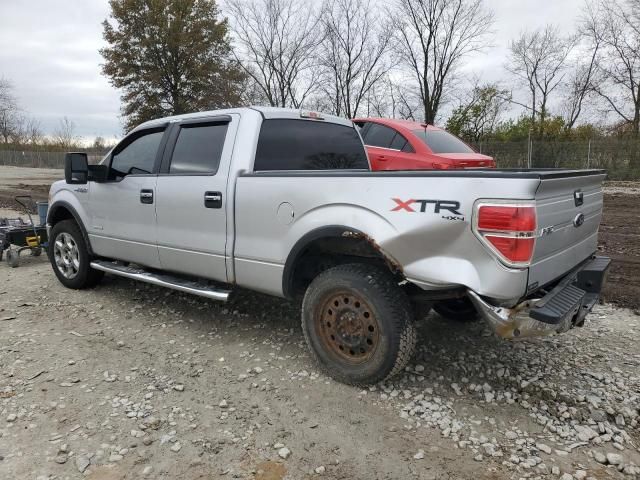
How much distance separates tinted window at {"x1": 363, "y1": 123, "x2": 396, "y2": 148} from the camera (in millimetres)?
7500

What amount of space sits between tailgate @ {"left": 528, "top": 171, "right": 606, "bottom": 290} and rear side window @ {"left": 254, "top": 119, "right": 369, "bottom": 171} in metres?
2.02

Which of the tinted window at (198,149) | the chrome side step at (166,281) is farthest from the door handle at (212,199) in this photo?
the chrome side step at (166,281)

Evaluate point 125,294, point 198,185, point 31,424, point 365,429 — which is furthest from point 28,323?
point 365,429

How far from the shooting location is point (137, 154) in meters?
4.56

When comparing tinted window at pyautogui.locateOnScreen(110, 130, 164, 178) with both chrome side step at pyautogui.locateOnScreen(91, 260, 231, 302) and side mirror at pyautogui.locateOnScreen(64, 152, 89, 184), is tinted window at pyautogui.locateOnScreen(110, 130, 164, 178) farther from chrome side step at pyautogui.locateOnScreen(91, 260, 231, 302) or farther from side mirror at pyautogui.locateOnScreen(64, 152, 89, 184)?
chrome side step at pyautogui.locateOnScreen(91, 260, 231, 302)

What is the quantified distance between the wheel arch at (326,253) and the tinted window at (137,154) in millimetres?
1833

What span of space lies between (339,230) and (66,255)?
12.8 ft

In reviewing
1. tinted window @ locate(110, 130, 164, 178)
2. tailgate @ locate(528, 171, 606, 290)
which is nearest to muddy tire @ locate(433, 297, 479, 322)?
tailgate @ locate(528, 171, 606, 290)

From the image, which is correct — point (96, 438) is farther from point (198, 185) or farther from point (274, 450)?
point (198, 185)

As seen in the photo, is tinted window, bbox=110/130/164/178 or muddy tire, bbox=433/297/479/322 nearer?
muddy tire, bbox=433/297/479/322

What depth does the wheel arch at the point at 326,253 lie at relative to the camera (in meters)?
2.97

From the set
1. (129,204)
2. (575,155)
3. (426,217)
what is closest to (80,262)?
(129,204)

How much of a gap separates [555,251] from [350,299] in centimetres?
127

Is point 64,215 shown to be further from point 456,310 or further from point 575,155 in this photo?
point 575,155
